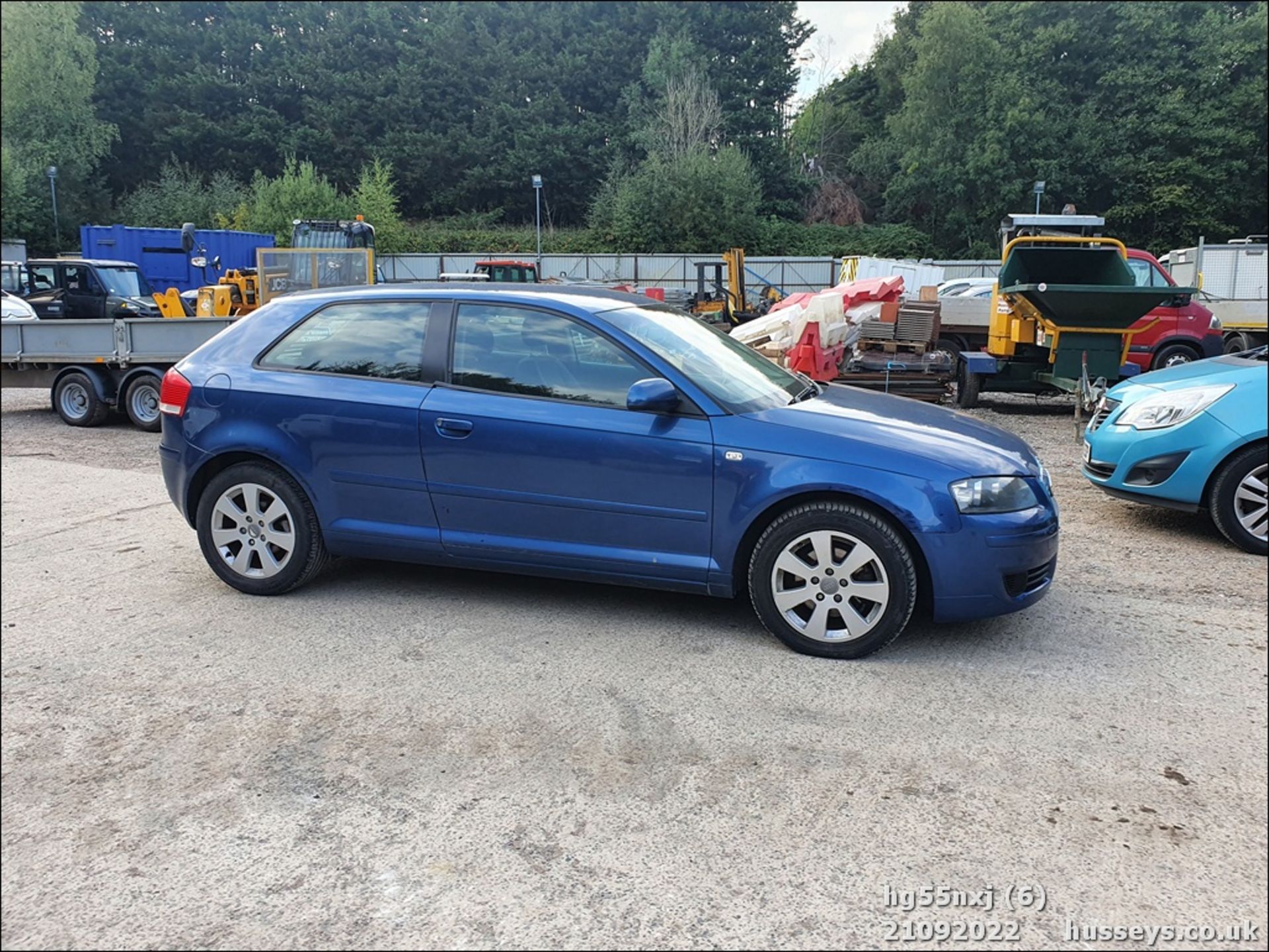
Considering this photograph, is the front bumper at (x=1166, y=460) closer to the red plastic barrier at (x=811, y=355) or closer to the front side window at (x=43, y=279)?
the red plastic barrier at (x=811, y=355)

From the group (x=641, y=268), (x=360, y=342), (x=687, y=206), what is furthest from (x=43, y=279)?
(x=687, y=206)

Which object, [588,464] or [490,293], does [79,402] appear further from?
[588,464]

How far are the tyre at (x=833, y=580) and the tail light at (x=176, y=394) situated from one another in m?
3.13

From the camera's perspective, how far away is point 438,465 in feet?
15.8

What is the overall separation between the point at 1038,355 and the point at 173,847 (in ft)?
41.9

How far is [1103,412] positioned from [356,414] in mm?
5616

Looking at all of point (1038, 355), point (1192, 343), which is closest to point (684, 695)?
point (1038, 355)

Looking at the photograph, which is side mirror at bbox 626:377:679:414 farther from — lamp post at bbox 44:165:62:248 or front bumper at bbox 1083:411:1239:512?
front bumper at bbox 1083:411:1239:512

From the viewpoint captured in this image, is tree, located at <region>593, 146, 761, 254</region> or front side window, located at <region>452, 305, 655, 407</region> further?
tree, located at <region>593, 146, 761, 254</region>

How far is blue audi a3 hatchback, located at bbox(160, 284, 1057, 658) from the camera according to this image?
14.1 ft

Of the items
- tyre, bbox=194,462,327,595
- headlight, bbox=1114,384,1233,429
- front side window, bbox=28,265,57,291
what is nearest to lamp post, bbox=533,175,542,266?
front side window, bbox=28,265,57,291

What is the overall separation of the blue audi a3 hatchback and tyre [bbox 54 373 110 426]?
7700 mm

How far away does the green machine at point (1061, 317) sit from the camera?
11.2 m

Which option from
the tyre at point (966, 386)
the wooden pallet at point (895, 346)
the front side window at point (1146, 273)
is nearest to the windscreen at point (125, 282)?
the wooden pallet at point (895, 346)
